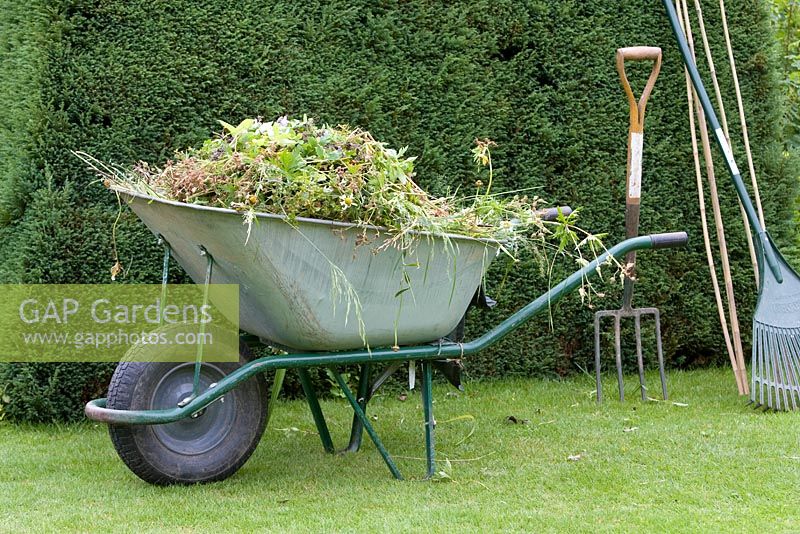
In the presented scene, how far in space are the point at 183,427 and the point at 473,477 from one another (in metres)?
0.91

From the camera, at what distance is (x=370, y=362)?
286cm

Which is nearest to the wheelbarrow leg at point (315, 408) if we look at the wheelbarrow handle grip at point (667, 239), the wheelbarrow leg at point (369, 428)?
the wheelbarrow leg at point (369, 428)

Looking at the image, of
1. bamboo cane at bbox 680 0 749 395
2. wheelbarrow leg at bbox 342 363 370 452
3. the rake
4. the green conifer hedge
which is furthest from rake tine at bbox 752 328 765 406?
wheelbarrow leg at bbox 342 363 370 452

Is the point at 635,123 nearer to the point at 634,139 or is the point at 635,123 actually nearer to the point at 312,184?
the point at 634,139

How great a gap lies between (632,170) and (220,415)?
7.24 feet

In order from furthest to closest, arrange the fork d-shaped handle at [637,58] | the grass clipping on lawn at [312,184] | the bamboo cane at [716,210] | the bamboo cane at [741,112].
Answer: the bamboo cane at [741,112], the bamboo cane at [716,210], the fork d-shaped handle at [637,58], the grass clipping on lawn at [312,184]

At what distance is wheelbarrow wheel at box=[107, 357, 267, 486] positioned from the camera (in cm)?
265

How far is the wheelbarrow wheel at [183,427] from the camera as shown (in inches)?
104

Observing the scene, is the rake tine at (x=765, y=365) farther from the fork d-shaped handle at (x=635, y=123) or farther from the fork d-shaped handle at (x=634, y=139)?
the fork d-shaped handle at (x=635, y=123)

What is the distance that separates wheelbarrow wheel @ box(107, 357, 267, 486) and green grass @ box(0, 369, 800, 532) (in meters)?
0.07

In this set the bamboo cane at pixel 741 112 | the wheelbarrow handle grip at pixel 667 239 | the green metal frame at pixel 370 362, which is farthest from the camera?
the bamboo cane at pixel 741 112

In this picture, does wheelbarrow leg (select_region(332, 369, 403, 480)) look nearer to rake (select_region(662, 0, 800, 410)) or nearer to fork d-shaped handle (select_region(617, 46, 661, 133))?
rake (select_region(662, 0, 800, 410))

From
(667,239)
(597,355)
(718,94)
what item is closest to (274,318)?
(667,239)

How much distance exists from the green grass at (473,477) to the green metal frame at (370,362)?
0.21m
